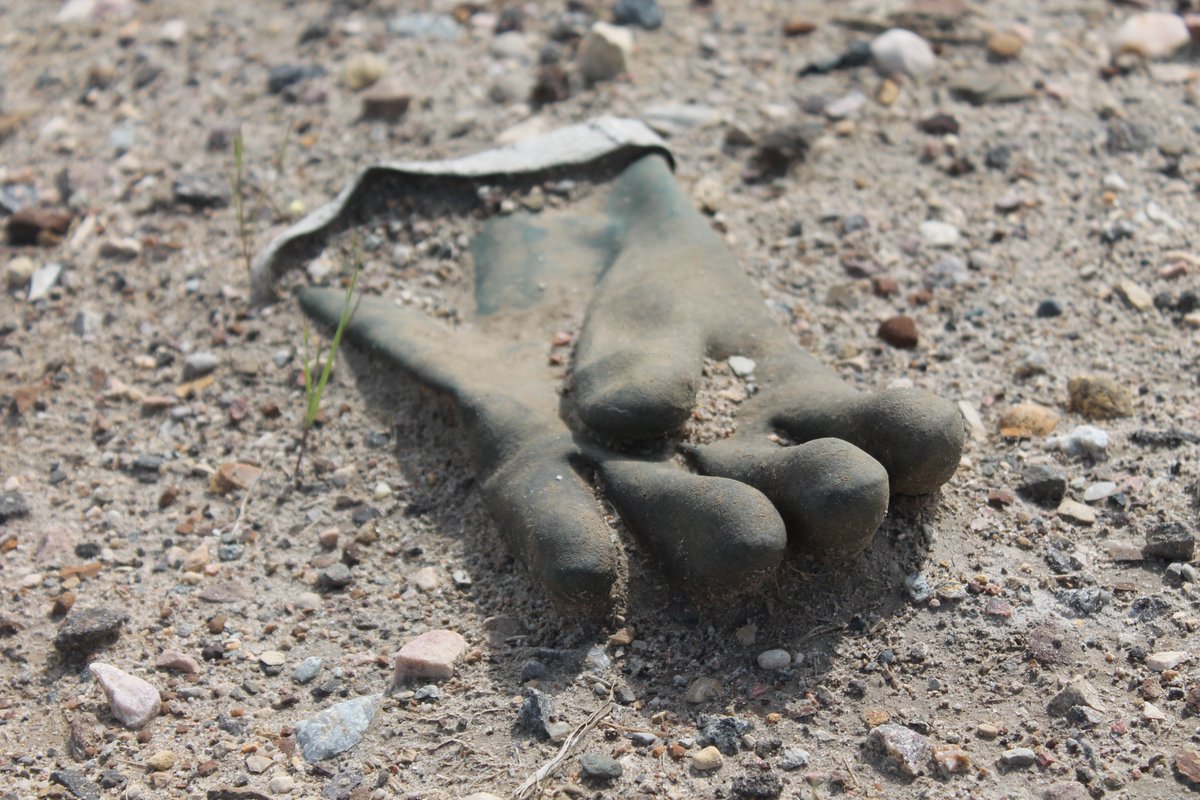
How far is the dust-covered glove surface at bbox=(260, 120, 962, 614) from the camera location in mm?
1745

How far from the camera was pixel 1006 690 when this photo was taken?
169cm

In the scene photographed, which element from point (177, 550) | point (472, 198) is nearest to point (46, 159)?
point (472, 198)

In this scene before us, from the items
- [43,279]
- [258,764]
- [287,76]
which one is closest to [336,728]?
[258,764]

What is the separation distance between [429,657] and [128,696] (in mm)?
455

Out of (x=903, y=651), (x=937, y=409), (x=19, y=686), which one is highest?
(x=937, y=409)

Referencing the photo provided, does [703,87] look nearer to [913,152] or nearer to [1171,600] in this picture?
[913,152]

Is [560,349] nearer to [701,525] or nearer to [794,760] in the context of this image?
[701,525]

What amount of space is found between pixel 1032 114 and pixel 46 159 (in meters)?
2.48

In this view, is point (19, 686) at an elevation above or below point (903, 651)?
below

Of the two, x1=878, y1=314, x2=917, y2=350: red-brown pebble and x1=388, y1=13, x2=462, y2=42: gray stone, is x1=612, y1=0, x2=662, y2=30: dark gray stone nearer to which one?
x1=388, y1=13, x2=462, y2=42: gray stone

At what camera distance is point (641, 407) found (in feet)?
6.26

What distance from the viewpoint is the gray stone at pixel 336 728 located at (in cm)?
172

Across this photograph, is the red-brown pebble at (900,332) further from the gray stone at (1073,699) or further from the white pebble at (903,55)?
the white pebble at (903,55)

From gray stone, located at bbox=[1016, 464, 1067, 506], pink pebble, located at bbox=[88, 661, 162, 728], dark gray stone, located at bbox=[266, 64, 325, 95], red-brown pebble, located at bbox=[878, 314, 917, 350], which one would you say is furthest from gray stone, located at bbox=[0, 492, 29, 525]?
gray stone, located at bbox=[1016, 464, 1067, 506]
